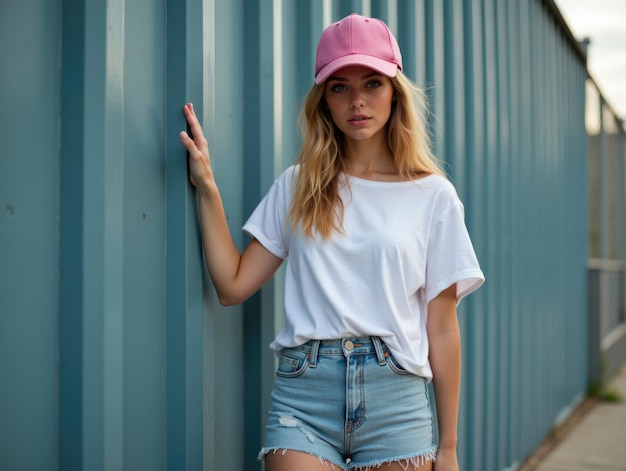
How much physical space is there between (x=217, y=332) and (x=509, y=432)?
10.5 ft

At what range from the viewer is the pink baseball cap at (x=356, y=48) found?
2.15 m

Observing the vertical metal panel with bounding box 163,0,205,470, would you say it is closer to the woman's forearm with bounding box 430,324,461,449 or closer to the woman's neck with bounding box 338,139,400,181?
the woman's neck with bounding box 338,139,400,181

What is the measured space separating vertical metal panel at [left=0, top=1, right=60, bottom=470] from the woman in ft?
1.53

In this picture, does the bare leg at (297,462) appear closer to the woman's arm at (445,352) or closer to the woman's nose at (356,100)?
the woman's arm at (445,352)

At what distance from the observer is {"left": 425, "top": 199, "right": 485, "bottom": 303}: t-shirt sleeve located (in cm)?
218

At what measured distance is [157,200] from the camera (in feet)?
6.93

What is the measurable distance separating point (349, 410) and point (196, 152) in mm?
834

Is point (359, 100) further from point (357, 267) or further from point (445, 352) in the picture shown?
point (445, 352)

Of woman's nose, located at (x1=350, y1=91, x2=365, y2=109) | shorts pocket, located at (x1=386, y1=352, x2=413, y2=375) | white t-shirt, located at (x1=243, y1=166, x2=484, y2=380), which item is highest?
woman's nose, located at (x1=350, y1=91, x2=365, y2=109)

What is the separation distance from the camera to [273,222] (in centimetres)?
231

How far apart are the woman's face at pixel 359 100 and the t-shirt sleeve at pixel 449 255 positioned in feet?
1.14

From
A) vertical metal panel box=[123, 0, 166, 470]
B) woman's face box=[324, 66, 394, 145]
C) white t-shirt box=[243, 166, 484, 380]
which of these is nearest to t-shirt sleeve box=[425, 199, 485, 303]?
white t-shirt box=[243, 166, 484, 380]

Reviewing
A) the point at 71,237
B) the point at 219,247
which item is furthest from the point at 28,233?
the point at 219,247

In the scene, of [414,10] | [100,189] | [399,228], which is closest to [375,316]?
[399,228]
